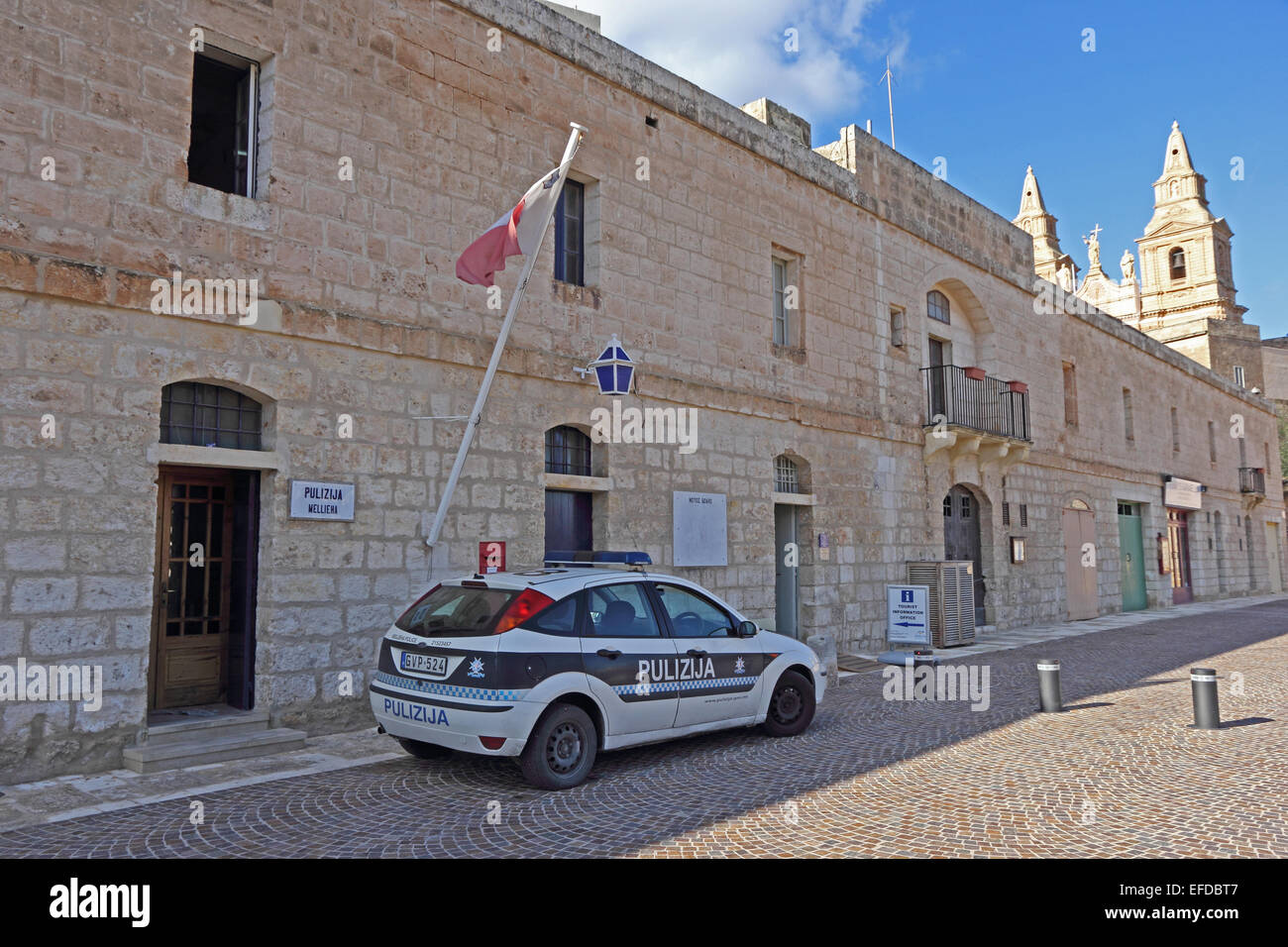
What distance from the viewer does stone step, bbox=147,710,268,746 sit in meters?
7.11

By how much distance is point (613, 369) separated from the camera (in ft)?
33.2

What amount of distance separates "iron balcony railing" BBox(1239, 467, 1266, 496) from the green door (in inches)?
440

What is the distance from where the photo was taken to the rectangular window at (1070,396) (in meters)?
22.3

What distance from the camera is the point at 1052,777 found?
6.52 m

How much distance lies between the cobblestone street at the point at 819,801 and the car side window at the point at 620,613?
1.03m

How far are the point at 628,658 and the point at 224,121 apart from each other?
645 centimetres

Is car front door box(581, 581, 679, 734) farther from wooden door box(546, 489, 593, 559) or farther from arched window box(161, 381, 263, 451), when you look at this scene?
arched window box(161, 381, 263, 451)

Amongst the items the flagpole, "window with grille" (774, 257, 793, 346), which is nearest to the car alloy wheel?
the flagpole

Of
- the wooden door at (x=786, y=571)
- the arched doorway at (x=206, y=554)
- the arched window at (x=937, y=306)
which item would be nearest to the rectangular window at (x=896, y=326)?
the arched window at (x=937, y=306)

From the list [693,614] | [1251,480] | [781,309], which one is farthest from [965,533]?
[1251,480]

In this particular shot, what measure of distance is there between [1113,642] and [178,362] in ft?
51.0

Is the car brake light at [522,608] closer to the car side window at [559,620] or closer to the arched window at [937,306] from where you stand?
the car side window at [559,620]
